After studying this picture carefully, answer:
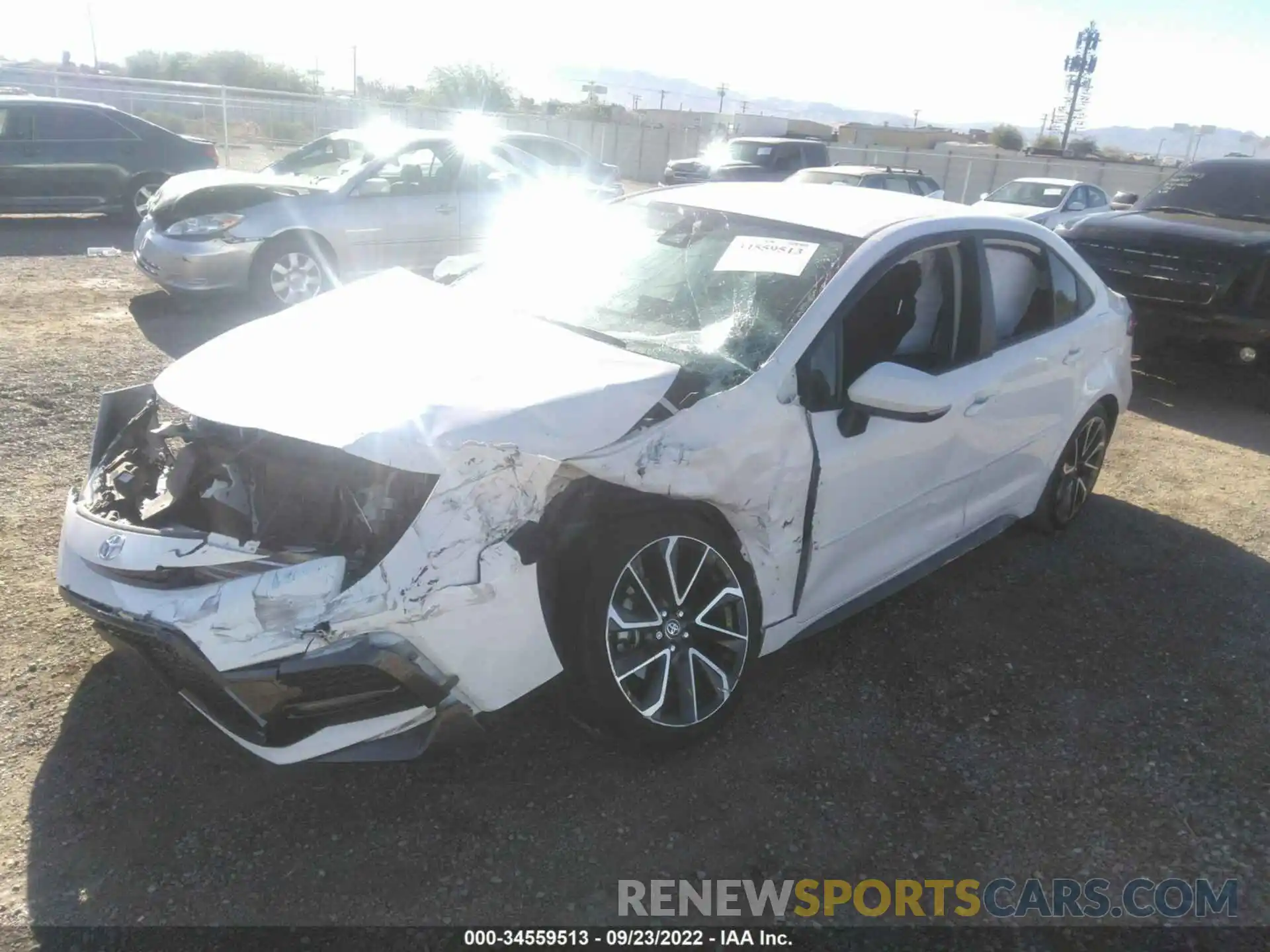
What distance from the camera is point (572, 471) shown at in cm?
254

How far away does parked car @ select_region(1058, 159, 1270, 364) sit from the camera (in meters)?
7.16

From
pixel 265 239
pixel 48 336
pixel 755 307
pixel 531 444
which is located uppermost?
pixel 755 307

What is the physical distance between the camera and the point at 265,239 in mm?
7797

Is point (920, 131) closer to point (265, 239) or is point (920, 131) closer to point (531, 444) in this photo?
point (265, 239)

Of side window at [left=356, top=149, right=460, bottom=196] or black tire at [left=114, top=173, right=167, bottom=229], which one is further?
black tire at [left=114, top=173, right=167, bottom=229]

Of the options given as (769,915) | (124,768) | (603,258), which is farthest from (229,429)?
(769,915)

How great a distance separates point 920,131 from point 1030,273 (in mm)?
61686

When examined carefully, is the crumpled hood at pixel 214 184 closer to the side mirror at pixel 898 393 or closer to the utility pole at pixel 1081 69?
the side mirror at pixel 898 393

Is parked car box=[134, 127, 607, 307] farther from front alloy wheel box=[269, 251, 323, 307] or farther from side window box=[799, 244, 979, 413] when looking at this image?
side window box=[799, 244, 979, 413]

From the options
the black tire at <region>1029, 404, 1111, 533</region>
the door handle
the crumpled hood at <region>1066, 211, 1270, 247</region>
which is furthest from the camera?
the crumpled hood at <region>1066, 211, 1270, 247</region>

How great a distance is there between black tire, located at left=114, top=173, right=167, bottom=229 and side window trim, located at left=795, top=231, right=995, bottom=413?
11.4 metres

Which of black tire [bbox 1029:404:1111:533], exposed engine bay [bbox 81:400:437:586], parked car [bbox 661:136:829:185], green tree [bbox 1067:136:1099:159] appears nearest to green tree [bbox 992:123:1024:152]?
green tree [bbox 1067:136:1099:159]

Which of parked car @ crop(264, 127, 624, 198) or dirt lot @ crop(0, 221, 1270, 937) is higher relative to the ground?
parked car @ crop(264, 127, 624, 198)

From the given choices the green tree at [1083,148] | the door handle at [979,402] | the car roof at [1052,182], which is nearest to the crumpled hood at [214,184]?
the door handle at [979,402]
